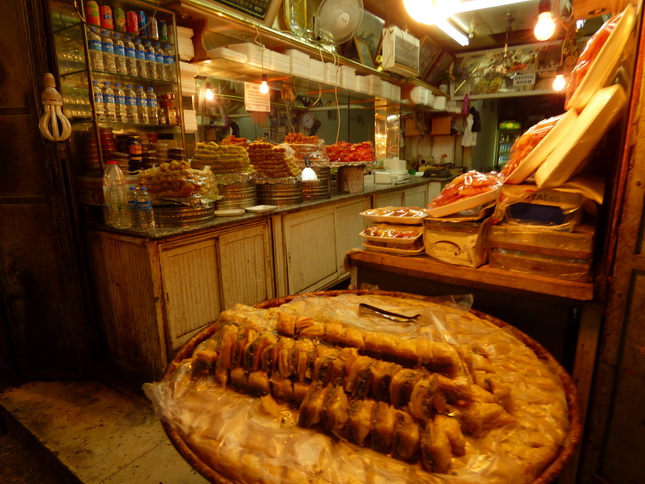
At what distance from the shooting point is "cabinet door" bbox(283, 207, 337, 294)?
11.4ft

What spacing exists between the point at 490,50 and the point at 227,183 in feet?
22.4

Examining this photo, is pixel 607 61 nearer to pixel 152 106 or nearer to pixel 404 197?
pixel 152 106

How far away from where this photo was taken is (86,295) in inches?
107

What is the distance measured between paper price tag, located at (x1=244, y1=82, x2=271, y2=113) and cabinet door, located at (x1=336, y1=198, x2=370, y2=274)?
4.50 ft

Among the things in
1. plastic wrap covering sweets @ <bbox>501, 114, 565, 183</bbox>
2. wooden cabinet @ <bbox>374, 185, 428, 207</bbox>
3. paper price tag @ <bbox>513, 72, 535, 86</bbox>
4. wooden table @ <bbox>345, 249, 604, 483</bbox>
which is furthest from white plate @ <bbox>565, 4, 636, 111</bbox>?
paper price tag @ <bbox>513, 72, 535, 86</bbox>

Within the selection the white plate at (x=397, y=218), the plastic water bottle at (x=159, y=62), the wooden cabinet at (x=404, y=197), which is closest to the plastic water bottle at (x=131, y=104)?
the plastic water bottle at (x=159, y=62)

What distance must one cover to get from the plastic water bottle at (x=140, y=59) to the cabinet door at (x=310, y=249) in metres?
1.58

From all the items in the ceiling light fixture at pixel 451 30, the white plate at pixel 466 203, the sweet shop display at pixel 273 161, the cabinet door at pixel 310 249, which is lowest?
the cabinet door at pixel 310 249

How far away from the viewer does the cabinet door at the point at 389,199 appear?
4.78 m

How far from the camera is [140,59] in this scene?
301 cm

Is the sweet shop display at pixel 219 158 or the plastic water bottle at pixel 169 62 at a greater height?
the plastic water bottle at pixel 169 62

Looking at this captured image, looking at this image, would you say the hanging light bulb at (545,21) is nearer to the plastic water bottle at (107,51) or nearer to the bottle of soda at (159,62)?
the bottle of soda at (159,62)

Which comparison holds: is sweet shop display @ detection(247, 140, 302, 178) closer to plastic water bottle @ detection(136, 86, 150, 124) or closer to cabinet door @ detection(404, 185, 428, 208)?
plastic water bottle @ detection(136, 86, 150, 124)

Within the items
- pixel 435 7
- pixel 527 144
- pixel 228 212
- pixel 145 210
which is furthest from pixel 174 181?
pixel 435 7
